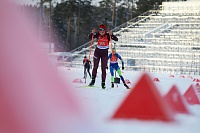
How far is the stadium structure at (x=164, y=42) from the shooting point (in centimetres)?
2448

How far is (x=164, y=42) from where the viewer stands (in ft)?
91.1

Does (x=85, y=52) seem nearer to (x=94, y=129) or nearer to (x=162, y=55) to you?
(x=162, y=55)

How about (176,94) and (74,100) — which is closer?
(74,100)

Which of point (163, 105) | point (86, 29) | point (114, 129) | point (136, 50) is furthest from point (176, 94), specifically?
point (86, 29)

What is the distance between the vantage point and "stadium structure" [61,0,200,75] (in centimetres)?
2448

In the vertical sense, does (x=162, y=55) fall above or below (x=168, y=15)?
below

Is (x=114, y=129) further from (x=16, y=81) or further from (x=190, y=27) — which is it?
(x=190, y=27)

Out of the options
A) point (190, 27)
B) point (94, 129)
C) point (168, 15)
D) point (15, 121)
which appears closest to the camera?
point (15, 121)

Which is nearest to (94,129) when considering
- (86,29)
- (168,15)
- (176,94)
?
(176,94)

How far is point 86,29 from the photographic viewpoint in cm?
4394

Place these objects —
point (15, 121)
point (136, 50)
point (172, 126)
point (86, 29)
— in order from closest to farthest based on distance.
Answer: point (15, 121), point (172, 126), point (136, 50), point (86, 29)

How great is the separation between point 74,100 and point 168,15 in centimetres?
3177

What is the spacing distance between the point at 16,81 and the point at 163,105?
139 centimetres

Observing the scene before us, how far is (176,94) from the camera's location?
15.3 ft
